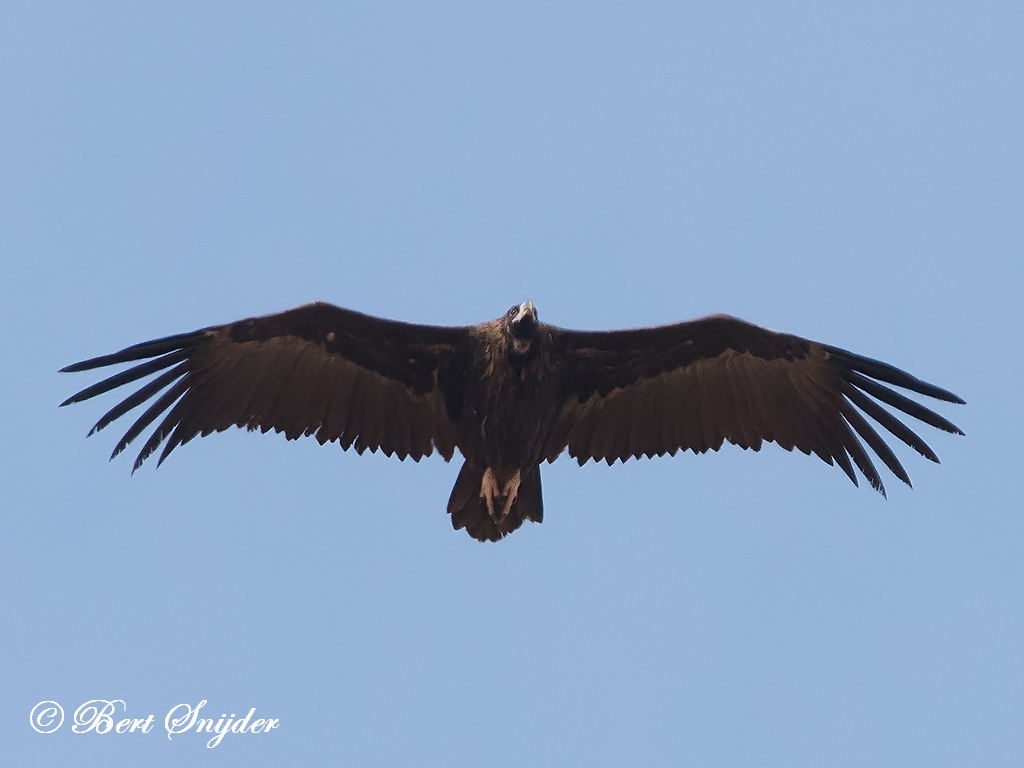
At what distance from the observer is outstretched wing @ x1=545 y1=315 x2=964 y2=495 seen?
45.2ft

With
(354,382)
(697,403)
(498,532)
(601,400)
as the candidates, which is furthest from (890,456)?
(354,382)

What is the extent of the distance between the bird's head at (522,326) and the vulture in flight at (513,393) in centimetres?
2

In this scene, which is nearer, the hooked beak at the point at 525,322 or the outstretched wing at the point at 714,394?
the hooked beak at the point at 525,322

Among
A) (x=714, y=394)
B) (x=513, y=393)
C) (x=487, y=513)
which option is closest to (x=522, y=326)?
(x=513, y=393)

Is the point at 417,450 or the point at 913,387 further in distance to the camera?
the point at 417,450

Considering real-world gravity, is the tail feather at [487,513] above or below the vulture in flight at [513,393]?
below

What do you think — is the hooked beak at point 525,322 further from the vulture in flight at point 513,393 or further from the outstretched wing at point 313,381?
the outstretched wing at point 313,381

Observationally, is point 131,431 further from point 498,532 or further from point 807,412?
point 807,412

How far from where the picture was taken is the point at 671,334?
13.8 metres

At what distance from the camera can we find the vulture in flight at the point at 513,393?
1343 centimetres

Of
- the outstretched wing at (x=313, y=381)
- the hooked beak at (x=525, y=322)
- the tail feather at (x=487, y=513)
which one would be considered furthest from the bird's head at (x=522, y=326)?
the tail feather at (x=487, y=513)

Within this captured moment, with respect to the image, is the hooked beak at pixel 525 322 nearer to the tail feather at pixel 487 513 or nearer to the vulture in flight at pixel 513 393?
the vulture in flight at pixel 513 393

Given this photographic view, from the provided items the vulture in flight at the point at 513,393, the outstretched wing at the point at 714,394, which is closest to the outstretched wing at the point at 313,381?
the vulture in flight at the point at 513,393

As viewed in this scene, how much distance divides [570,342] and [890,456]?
3.21 metres
